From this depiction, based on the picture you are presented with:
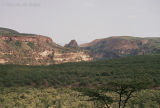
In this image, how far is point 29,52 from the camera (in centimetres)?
15712

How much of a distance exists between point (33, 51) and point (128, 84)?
148 metres

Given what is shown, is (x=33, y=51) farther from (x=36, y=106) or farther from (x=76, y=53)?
(x=36, y=106)

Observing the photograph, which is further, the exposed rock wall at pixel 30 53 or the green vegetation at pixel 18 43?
the green vegetation at pixel 18 43

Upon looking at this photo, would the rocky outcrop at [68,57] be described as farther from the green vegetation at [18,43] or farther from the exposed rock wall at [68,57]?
the green vegetation at [18,43]

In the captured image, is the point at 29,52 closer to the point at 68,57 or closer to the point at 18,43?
the point at 18,43

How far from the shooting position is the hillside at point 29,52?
140m

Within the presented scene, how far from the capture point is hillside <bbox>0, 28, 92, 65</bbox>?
139650 millimetres

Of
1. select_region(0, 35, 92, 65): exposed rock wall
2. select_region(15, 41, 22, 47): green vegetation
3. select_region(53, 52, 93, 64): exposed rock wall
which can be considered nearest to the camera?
select_region(0, 35, 92, 65): exposed rock wall

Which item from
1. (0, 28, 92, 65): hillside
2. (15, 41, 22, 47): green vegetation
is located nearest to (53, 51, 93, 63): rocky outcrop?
(0, 28, 92, 65): hillside

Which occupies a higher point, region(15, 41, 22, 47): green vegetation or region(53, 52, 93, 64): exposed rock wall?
region(15, 41, 22, 47): green vegetation

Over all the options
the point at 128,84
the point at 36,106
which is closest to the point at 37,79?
the point at 36,106

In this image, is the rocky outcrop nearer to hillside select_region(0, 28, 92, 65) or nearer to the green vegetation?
hillside select_region(0, 28, 92, 65)

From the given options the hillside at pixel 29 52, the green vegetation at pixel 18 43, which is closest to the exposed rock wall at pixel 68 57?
the hillside at pixel 29 52

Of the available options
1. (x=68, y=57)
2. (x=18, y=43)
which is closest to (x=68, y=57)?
(x=68, y=57)
